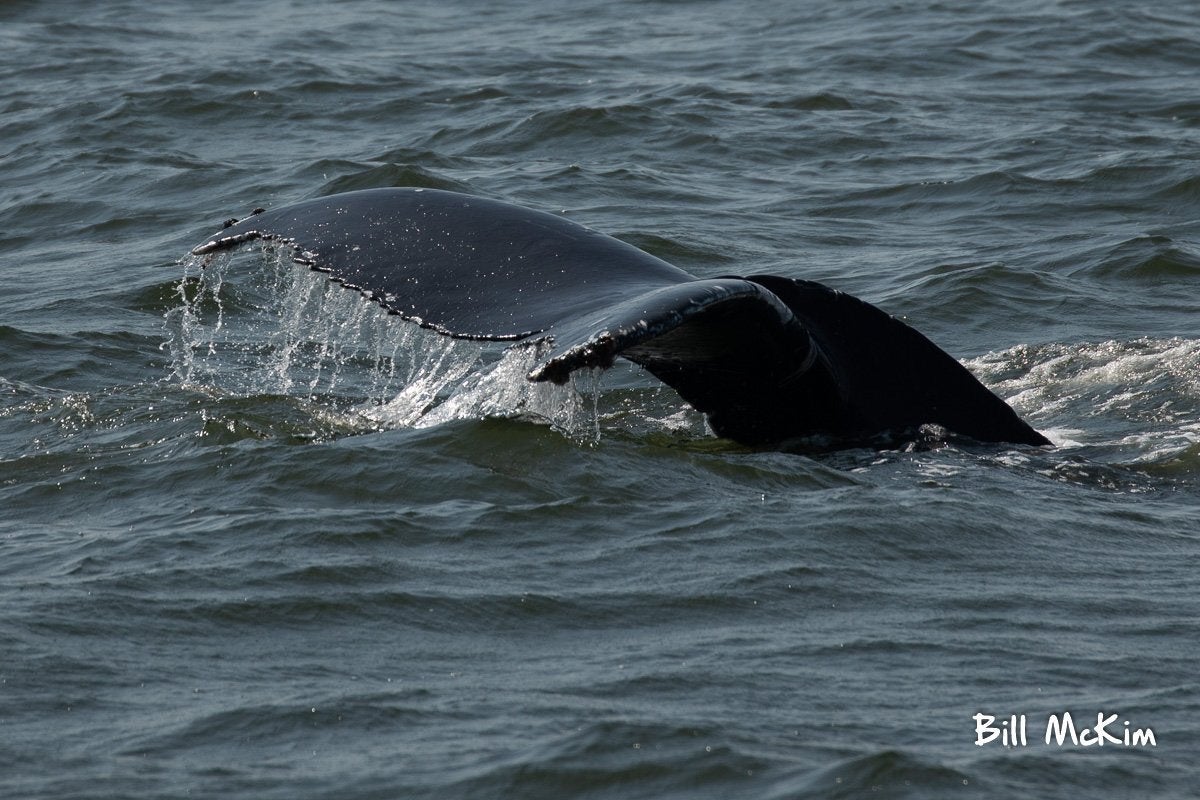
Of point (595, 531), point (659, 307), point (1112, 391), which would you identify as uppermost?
point (659, 307)

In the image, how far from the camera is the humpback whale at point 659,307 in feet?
16.3

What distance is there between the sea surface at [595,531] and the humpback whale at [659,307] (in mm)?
155

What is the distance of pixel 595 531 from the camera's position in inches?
214

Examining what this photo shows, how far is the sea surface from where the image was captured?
3.94 meters

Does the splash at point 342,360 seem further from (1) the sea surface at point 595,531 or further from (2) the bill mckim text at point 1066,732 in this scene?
(2) the bill mckim text at point 1066,732

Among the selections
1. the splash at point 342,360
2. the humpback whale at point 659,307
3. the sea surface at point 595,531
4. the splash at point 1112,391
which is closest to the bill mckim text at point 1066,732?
the sea surface at point 595,531

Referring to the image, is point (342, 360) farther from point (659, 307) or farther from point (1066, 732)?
point (1066, 732)

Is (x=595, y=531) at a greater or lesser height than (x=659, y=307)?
lesser

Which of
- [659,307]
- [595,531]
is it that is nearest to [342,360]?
[595,531]

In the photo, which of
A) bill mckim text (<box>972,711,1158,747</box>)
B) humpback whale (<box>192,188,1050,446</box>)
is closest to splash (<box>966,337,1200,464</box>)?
humpback whale (<box>192,188,1050,446</box>)

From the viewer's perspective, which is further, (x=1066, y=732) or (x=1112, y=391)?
(x=1112, y=391)

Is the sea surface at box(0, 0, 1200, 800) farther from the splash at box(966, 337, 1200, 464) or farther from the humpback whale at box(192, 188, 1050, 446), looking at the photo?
the humpback whale at box(192, 188, 1050, 446)

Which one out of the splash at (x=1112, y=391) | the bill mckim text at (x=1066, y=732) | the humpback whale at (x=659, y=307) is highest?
the humpback whale at (x=659, y=307)

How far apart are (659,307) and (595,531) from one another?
1.03m
